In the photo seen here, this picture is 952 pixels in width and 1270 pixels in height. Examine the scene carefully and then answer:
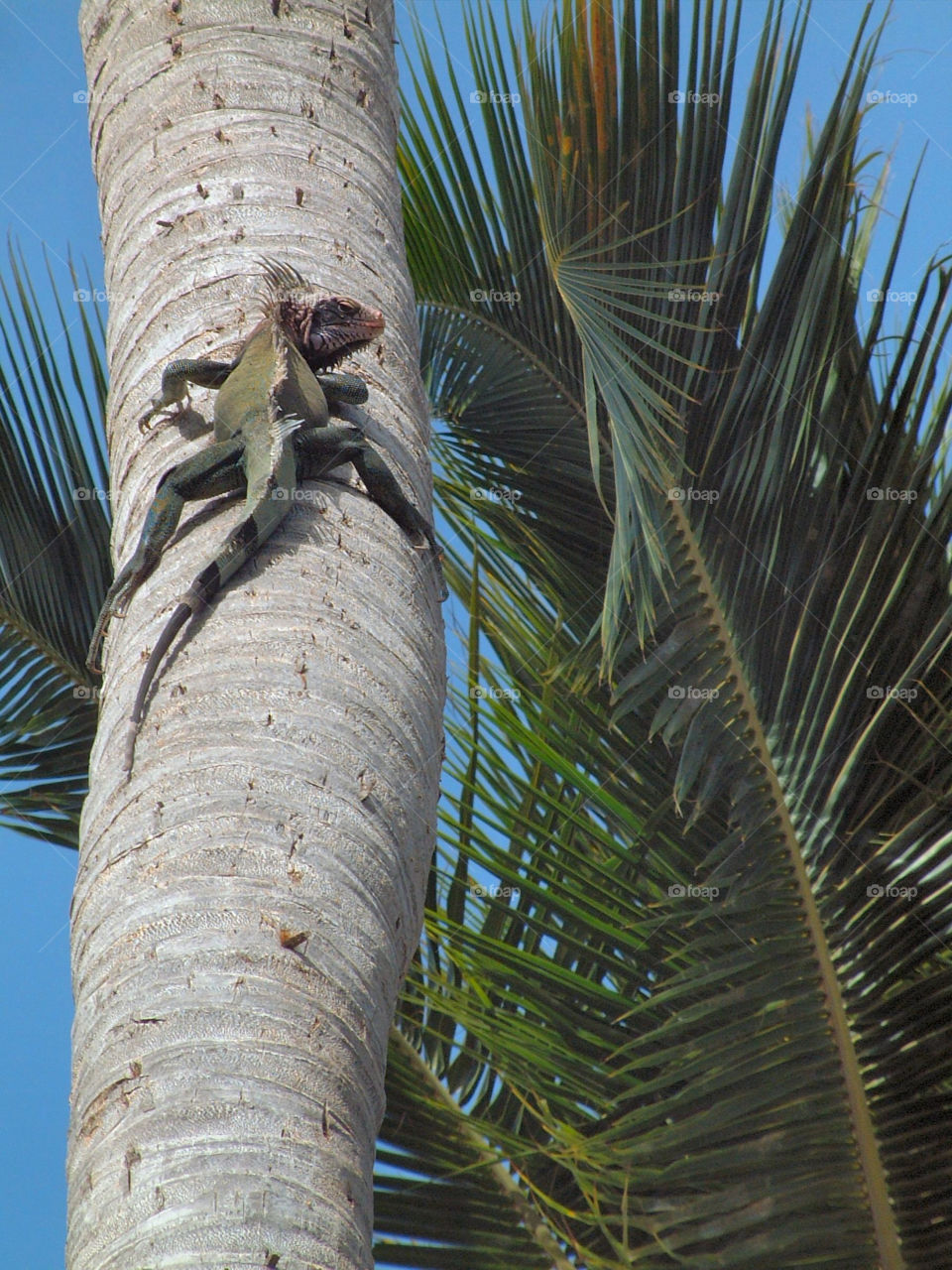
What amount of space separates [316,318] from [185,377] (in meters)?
0.25

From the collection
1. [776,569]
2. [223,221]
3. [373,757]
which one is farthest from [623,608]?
[373,757]

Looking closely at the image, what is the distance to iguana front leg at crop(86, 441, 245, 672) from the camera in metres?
2.01

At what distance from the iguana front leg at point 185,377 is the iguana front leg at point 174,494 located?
124 millimetres

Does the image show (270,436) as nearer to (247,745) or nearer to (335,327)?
(335,327)

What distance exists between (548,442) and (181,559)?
2.76 m

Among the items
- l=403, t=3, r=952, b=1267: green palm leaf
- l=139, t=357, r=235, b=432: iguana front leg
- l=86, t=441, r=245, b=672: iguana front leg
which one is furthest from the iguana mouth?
l=403, t=3, r=952, b=1267: green palm leaf

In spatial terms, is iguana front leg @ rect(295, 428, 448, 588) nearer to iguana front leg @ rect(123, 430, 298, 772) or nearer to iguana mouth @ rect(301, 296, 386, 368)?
iguana front leg @ rect(123, 430, 298, 772)

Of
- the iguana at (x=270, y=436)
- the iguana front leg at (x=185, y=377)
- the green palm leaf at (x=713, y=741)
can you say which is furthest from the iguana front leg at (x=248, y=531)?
the green palm leaf at (x=713, y=741)

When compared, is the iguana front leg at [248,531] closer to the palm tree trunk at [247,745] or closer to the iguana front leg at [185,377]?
the palm tree trunk at [247,745]

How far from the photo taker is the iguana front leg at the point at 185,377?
215cm

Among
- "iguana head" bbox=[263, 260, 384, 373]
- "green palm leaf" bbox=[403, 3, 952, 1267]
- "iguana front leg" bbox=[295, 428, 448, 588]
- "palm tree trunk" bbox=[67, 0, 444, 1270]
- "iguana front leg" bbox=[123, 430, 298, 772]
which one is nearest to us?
"palm tree trunk" bbox=[67, 0, 444, 1270]

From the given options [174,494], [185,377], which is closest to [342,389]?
[185,377]

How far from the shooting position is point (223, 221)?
2.29 meters

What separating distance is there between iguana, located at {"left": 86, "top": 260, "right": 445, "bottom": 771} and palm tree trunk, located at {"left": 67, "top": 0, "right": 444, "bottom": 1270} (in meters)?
0.04
